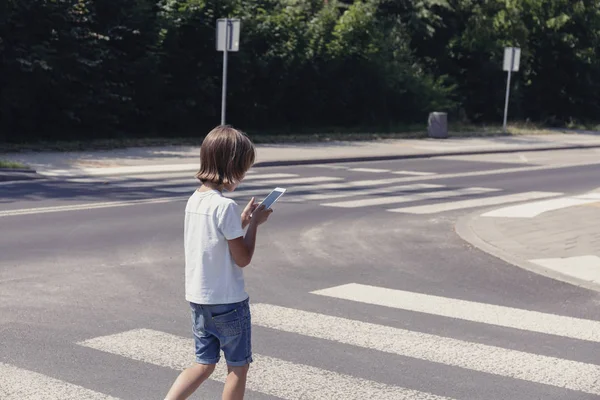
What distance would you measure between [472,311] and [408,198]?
8.30 meters

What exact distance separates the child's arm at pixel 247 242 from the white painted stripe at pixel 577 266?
564 centimetres

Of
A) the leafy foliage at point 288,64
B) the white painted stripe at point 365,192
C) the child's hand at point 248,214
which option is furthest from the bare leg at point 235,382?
the leafy foliage at point 288,64

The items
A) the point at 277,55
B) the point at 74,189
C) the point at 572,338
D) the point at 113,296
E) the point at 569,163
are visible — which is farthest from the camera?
the point at 277,55

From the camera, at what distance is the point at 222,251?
4414 millimetres

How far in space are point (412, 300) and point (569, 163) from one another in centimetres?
1839

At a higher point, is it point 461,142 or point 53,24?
point 53,24

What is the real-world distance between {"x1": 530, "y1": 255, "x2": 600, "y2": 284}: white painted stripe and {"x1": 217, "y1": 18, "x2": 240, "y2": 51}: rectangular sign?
13832mm

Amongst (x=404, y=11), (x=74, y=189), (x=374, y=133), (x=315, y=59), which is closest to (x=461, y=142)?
(x=374, y=133)

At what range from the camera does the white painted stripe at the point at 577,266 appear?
943 centimetres

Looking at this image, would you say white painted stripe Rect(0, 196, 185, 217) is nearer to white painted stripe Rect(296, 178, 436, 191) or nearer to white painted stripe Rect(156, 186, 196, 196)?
white painted stripe Rect(156, 186, 196, 196)

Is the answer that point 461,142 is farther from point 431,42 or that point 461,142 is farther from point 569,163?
point 431,42

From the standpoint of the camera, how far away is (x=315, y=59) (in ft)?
108

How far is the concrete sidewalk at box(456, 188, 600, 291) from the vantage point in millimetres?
9805

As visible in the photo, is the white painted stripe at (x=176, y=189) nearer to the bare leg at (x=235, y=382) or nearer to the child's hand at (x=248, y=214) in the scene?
the bare leg at (x=235, y=382)
